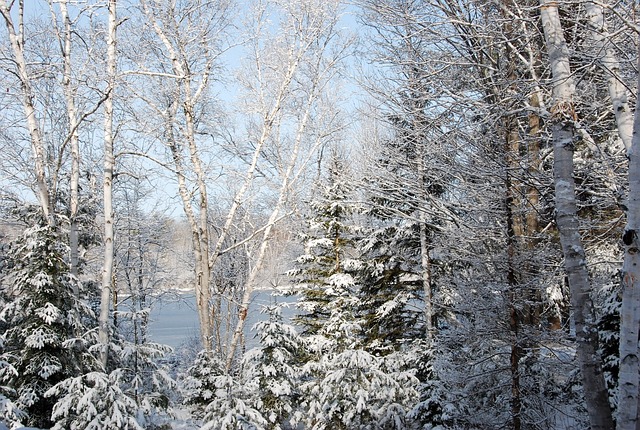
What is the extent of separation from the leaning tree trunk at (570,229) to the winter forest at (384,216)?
0.02 metres

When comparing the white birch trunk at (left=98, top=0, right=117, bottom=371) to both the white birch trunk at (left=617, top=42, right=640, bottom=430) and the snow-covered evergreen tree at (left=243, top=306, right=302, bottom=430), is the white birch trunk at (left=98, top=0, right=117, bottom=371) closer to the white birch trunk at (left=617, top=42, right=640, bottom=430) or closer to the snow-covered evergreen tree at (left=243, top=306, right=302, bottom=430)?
the snow-covered evergreen tree at (left=243, top=306, right=302, bottom=430)

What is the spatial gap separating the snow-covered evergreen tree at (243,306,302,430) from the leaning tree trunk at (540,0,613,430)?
7318mm

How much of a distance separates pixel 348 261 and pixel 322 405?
4028 millimetres

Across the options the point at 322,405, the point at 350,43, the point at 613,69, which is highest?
the point at 350,43

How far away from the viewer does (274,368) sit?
10242 millimetres

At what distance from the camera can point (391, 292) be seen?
484 inches

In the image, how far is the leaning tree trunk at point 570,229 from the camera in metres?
3.73

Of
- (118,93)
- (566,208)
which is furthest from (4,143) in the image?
(566,208)

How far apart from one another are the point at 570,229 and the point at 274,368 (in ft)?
25.4

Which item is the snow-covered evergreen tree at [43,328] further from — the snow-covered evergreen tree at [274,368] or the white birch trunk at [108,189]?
the snow-covered evergreen tree at [274,368]

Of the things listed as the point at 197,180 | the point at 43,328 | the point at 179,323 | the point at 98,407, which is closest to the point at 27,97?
the point at 197,180

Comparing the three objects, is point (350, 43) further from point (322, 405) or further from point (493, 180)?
point (322, 405)

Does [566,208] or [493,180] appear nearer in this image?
→ [566,208]

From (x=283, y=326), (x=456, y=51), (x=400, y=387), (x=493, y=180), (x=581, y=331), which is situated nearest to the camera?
(x=581, y=331)
